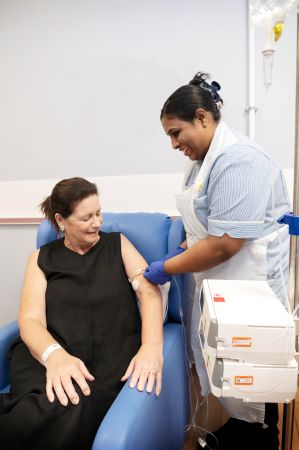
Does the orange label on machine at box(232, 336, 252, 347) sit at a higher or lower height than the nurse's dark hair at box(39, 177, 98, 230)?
lower

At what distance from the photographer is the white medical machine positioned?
2.21 ft

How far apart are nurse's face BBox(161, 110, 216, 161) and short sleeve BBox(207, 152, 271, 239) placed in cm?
11

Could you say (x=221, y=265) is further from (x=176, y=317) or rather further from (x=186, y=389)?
(x=186, y=389)

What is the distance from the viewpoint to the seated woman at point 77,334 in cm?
92

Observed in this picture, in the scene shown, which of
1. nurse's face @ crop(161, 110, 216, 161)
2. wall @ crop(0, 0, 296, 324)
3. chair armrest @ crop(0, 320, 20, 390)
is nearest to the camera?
nurse's face @ crop(161, 110, 216, 161)

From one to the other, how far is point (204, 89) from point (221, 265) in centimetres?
60

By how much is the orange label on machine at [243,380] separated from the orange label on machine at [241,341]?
0.08 meters

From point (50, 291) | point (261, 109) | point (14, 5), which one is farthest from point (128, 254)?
point (14, 5)

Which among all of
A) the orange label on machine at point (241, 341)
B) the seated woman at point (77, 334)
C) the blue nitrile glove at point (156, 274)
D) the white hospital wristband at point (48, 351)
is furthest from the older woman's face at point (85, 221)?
the orange label on machine at point (241, 341)

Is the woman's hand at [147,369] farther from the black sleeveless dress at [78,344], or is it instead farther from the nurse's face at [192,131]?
the nurse's face at [192,131]

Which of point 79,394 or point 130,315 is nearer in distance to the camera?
point 79,394

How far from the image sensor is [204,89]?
1.01 metres

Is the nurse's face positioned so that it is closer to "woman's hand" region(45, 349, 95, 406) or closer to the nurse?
the nurse

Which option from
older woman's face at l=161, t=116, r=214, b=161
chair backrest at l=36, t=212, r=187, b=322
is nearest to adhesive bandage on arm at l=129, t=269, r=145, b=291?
chair backrest at l=36, t=212, r=187, b=322
